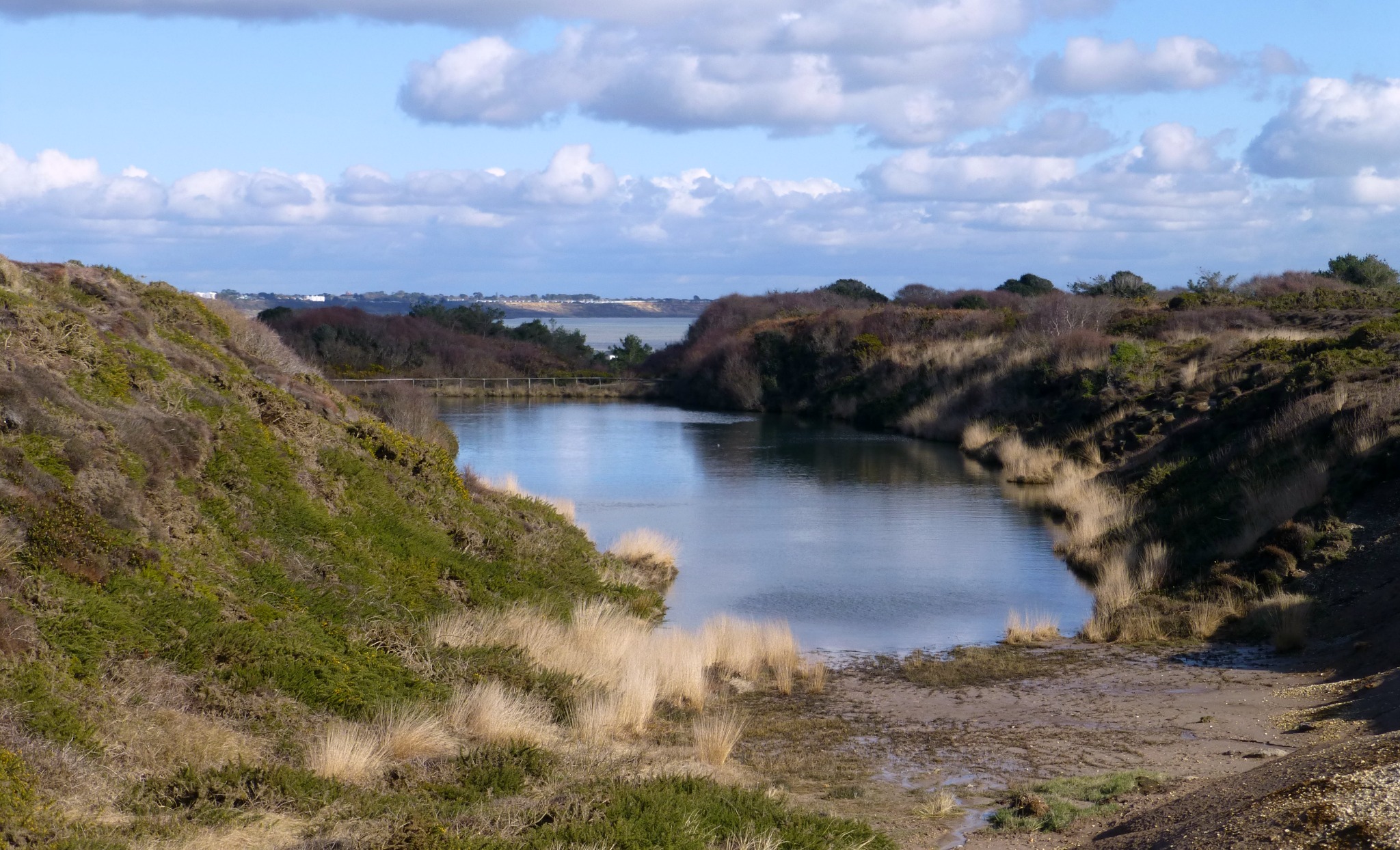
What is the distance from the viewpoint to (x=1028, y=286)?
78.4 metres

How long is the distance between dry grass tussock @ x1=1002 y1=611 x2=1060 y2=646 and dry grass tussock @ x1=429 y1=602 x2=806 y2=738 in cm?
272

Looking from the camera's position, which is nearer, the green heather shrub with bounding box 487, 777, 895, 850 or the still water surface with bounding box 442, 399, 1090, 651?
the green heather shrub with bounding box 487, 777, 895, 850

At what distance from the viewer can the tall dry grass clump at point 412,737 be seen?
866 centimetres

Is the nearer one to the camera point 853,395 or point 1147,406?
point 1147,406

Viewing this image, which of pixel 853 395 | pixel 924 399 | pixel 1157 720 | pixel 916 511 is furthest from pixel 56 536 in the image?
pixel 853 395

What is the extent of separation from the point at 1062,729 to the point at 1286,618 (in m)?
4.84

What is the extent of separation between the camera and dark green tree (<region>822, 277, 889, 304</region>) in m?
81.2

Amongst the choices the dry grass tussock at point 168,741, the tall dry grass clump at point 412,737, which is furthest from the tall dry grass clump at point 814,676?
the dry grass tussock at point 168,741

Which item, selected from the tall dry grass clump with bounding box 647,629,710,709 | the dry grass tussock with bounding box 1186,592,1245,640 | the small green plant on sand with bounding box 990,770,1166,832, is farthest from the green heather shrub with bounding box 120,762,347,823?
the dry grass tussock with bounding box 1186,592,1245,640

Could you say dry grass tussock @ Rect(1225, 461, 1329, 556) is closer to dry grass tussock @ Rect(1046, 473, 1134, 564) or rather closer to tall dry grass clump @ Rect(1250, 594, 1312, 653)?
tall dry grass clump @ Rect(1250, 594, 1312, 653)

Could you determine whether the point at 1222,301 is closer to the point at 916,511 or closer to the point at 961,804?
the point at 916,511

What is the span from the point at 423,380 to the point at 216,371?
4889cm

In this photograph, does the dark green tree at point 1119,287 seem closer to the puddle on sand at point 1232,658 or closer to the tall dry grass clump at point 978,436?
the tall dry grass clump at point 978,436

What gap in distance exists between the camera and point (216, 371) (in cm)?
1524
